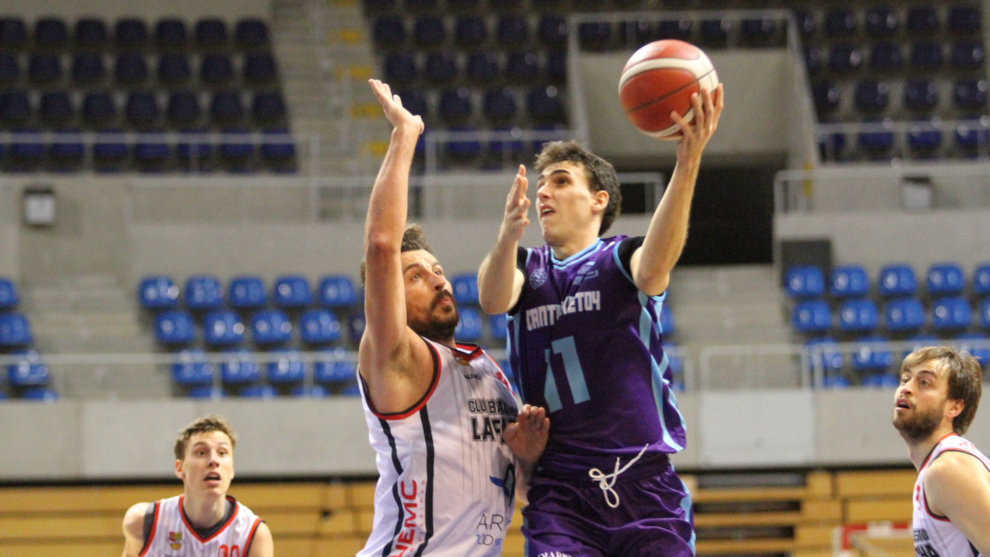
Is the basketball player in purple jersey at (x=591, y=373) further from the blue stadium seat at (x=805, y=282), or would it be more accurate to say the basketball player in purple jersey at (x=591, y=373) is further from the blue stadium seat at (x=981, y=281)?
the blue stadium seat at (x=981, y=281)

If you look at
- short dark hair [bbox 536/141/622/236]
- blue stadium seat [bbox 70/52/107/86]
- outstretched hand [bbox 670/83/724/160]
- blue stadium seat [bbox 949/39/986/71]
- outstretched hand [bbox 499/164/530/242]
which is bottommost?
outstretched hand [bbox 499/164/530/242]

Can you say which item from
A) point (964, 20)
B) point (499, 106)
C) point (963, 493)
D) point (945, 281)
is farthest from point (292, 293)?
point (964, 20)

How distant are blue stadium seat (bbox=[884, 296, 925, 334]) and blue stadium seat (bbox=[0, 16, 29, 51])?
13.4m

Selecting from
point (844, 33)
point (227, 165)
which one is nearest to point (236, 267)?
point (227, 165)

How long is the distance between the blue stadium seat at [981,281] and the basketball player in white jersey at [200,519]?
36.0ft

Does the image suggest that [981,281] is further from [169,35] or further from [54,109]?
[54,109]

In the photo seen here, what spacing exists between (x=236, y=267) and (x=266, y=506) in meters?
3.48

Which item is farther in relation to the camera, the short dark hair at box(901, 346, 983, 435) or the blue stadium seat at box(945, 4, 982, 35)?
the blue stadium seat at box(945, 4, 982, 35)

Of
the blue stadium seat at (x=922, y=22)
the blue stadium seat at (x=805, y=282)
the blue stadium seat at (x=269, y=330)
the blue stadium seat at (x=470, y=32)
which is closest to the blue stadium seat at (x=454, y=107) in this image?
the blue stadium seat at (x=470, y=32)

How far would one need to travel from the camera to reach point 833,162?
16922mm

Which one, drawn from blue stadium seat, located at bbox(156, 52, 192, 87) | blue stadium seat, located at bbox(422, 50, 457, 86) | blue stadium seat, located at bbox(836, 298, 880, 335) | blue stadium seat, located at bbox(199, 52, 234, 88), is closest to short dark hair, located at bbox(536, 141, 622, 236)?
blue stadium seat, located at bbox(836, 298, 880, 335)

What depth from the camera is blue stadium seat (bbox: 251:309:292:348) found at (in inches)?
514

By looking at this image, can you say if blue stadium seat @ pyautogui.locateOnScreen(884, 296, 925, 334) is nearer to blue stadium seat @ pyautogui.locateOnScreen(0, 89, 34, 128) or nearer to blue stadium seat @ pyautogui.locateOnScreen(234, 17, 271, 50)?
blue stadium seat @ pyautogui.locateOnScreen(234, 17, 271, 50)

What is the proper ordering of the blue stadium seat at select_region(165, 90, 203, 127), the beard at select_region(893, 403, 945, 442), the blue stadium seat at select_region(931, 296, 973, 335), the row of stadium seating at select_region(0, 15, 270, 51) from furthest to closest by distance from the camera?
the row of stadium seating at select_region(0, 15, 270, 51) → the blue stadium seat at select_region(165, 90, 203, 127) → the blue stadium seat at select_region(931, 296, 973, 335) → the beard at select_region(893, 403, 945, 442)
